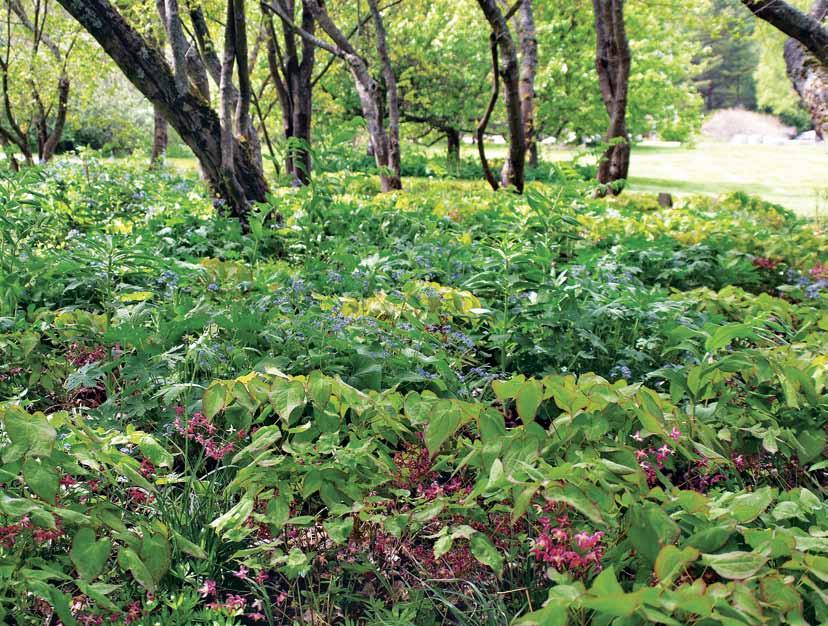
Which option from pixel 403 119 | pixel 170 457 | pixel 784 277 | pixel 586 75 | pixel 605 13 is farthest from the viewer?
pixel 403 119

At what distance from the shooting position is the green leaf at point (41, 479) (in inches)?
58.0

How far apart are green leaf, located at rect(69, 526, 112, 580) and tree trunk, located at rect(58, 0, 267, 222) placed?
415 cm

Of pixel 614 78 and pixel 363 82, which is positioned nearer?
pixel 363 82

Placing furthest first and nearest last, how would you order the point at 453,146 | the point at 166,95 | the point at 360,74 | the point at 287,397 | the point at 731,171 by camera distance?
the point at 731,171
the point at 453,146
the point at 360,74
the point at 166,95
the point at 287,397

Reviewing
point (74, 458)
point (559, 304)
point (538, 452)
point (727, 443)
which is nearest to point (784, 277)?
point (559, 304)

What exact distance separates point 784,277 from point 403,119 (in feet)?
55.3

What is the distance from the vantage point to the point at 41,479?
1491 millimetres

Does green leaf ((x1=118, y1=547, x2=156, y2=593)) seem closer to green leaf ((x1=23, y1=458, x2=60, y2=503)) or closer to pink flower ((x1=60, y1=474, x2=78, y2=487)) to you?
green leaf ((x1=23, y1=458, x2=60, y2=503))

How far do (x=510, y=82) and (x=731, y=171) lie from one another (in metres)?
24.6

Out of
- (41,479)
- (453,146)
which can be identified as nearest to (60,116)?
(453,146)

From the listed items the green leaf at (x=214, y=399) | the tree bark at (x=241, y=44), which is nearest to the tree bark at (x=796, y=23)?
the tree bark at (x=241, y=44)

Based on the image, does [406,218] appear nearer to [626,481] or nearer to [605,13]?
[626,481]

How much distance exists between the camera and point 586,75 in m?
19.0

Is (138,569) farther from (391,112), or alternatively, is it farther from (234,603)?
(391,112)
